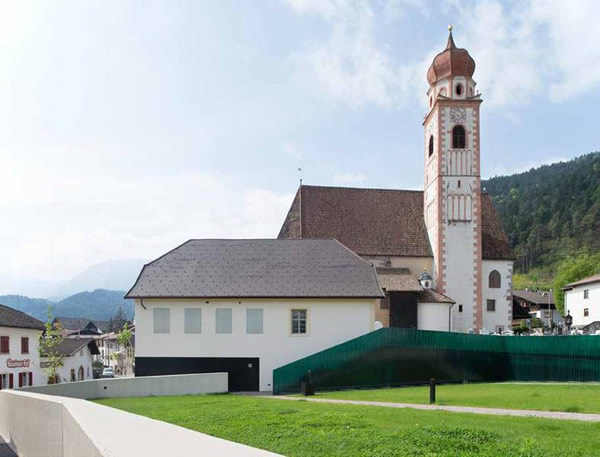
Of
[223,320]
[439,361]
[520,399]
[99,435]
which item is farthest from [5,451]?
[439,361]

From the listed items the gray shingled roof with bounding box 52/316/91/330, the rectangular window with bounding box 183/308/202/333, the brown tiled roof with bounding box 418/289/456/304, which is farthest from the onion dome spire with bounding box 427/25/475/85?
the gray shingled roof with bounding box 52/316/91/330

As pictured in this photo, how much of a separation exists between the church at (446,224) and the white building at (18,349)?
20158mm

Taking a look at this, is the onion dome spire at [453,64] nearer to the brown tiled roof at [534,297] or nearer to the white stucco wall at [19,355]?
the white stucco wall at [19,355]

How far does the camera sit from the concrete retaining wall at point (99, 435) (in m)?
5.00

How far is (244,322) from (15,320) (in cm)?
2245

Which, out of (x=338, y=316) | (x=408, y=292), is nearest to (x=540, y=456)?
(x=338, y=316)

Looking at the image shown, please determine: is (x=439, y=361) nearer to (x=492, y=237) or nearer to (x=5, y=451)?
(x=5, y=451)

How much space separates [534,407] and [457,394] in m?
5.21

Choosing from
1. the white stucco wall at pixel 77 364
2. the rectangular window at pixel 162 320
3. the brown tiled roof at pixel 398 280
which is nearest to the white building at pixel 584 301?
the brown tiled roof at pixel 398 280

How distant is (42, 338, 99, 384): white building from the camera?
196 feet

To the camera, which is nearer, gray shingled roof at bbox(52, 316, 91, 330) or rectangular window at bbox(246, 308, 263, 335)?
rectangular window at bbox(246, 308, 263, 335)

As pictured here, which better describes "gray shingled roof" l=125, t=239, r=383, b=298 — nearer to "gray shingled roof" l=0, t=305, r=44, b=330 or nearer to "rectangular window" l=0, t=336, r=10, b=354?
"rectangular window" l=0, t=336, r=10, b=354

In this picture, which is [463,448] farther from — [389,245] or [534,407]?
[389,245]

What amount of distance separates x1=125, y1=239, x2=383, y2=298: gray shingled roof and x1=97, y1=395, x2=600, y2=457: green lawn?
15028 millimetres
